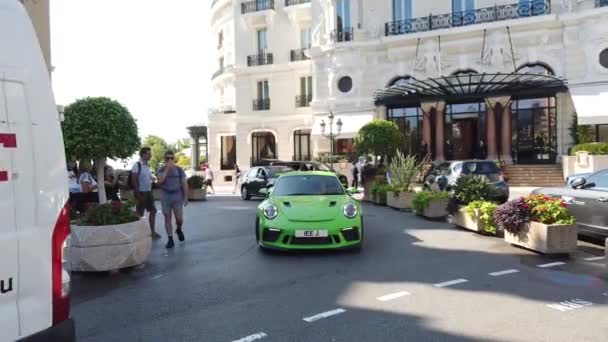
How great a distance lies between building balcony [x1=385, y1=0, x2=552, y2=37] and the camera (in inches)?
1078

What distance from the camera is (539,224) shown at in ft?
26.9

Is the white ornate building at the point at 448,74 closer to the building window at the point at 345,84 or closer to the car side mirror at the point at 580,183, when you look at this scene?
the building window at the point at 345,84

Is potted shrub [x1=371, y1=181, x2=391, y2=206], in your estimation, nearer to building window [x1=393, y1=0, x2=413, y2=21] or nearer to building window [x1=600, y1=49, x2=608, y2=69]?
Answer: building window [x1=600, y1=49, x2=608, y2=69]

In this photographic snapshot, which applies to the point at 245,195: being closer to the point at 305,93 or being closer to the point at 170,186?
the point at 170,186

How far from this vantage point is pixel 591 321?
4996mm

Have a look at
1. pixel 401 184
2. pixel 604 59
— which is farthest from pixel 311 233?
pixel 604 59

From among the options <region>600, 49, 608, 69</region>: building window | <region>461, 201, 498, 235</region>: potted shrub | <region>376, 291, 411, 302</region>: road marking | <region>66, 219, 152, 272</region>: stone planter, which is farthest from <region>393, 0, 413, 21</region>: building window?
<region>376, 291, 411, 302</region>: road marking

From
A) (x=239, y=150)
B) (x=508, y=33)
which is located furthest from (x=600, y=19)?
(x=239, y=150)

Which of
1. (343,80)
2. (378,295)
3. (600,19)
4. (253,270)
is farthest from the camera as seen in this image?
(343,80)

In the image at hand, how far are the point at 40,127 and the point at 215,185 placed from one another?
34577 millimetres

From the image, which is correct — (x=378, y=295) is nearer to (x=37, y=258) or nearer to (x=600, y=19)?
(x=37, y=258)

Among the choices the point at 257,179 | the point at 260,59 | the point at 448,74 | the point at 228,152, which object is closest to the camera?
the point at 257,179

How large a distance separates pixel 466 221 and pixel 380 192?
6.43 meters

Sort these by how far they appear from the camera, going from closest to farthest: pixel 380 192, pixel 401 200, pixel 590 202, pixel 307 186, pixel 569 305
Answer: pixel 569 305 → pixel 590 202 → pixel 307 186 → pixel 401 200 → pixel 380 192
